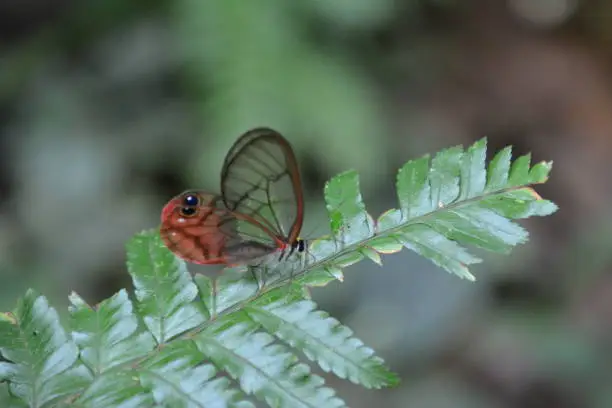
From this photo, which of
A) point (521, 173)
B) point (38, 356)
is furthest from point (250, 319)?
point (521, 173)

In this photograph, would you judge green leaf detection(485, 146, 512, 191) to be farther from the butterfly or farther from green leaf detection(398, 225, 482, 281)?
the butterfly

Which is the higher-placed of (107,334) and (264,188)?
(264,188)

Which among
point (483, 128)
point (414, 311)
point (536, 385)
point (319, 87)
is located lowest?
point (536, 385)

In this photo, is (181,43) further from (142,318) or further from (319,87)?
(142,318)

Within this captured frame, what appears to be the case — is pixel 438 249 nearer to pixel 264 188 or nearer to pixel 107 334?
pixel 264 188

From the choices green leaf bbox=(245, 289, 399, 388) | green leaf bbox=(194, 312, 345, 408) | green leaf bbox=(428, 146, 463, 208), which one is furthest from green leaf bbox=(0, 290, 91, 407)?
green leaf bbox=(428, 146, 463, 208)

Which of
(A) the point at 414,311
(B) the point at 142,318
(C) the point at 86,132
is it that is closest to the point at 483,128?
(A) the point at 414,311
